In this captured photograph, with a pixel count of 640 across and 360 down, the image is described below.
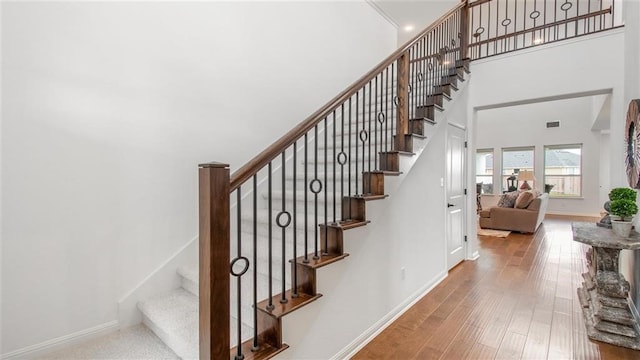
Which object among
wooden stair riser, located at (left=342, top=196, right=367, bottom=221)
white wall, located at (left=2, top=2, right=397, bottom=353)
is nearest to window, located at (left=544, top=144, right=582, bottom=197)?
wooden stair riser, located at (left=342, top=196, right=367, bottom=221)

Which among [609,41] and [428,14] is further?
[428,14]

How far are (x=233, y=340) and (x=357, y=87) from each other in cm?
174

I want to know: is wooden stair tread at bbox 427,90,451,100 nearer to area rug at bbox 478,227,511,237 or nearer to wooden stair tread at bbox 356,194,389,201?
wooden stair tread at bbox 356,194,389,201

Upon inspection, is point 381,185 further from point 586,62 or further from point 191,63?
point 586,62

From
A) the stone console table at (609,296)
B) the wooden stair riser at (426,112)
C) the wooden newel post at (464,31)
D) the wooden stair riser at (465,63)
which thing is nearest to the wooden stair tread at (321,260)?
the wooden stair riser at (426,112)

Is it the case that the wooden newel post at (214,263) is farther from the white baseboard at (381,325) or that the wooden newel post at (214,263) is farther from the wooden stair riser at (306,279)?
the white baseboard at (381,325)

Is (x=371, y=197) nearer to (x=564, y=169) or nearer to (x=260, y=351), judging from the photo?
(x=260, y=351)

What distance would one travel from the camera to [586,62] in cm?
359

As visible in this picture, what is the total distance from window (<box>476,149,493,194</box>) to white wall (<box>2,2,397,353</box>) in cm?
909

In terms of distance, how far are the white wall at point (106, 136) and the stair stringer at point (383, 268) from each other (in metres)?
1.32

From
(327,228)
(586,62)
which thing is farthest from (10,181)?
(586,62)

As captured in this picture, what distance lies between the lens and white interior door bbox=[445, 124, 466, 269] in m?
3.88

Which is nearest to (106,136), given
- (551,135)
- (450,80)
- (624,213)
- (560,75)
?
(450,80)

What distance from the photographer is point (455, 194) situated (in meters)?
4.09
